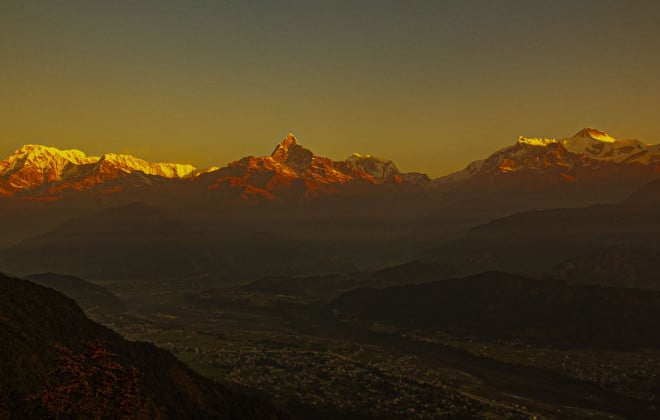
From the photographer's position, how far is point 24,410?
15000 centimetres

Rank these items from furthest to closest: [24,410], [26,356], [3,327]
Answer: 1. [3,327]
2. [26,356]
3. [24,410]

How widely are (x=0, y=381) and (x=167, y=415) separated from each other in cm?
5411

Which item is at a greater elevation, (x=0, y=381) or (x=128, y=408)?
(x=128, y=408)

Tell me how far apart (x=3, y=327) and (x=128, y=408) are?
170718 mm

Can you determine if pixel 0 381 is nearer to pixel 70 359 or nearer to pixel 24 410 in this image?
pixel 24 410

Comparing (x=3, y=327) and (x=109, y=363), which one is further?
(x=3, y=327)

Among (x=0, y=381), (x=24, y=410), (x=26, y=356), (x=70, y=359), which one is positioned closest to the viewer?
(x=70, y=359)

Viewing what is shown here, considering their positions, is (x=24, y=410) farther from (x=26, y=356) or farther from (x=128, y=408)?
(x=128, y=408)

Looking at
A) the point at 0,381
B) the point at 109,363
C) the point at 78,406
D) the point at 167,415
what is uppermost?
the point at 109,363

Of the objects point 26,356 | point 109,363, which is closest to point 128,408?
point 109,363

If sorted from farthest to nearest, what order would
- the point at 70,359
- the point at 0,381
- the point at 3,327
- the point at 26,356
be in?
the point at 3,327, the point at 26,356, the point at 0,381, the point at 70,359

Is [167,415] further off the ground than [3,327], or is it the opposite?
[3,327]

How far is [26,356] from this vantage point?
181 metres

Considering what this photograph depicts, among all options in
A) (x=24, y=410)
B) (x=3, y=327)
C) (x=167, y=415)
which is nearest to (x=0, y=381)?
(x=24, y=410)
